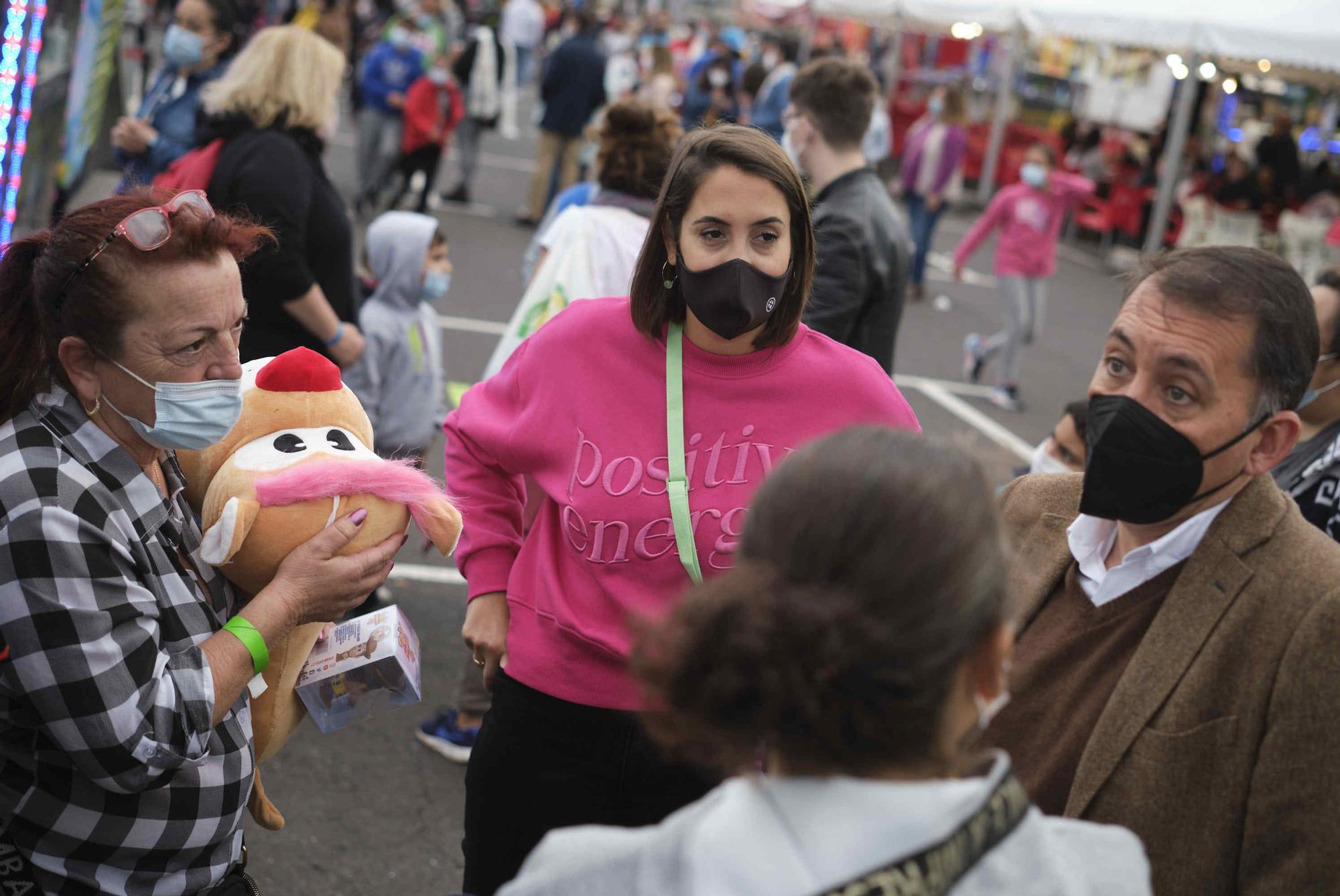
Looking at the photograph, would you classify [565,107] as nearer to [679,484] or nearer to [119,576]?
[679,484]

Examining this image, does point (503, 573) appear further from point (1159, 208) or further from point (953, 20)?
point (953, 20)

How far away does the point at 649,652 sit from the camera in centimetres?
123

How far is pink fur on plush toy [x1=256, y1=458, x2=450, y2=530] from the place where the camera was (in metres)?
2.18

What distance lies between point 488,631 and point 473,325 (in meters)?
6.71

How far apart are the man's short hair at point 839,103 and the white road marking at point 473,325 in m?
4.72

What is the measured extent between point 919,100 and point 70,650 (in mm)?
22122

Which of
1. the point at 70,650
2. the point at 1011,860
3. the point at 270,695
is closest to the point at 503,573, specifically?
the point at 270,695

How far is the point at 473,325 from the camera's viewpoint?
9008 millimetres

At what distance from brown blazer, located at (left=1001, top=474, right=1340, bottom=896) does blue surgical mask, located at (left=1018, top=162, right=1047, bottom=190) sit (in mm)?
7991

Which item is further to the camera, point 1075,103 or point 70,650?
point 1075,103

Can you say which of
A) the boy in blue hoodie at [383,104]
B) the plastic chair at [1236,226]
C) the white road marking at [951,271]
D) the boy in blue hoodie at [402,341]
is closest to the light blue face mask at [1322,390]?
the boy in blue hoodie at [402,341]

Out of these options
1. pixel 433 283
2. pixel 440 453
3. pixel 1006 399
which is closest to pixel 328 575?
pixel 433 283

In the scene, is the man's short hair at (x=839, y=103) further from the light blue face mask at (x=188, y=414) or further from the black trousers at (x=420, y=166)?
the black trousers at (x=420, y=166)

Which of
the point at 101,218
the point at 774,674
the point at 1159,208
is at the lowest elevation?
the point at 1159,208
